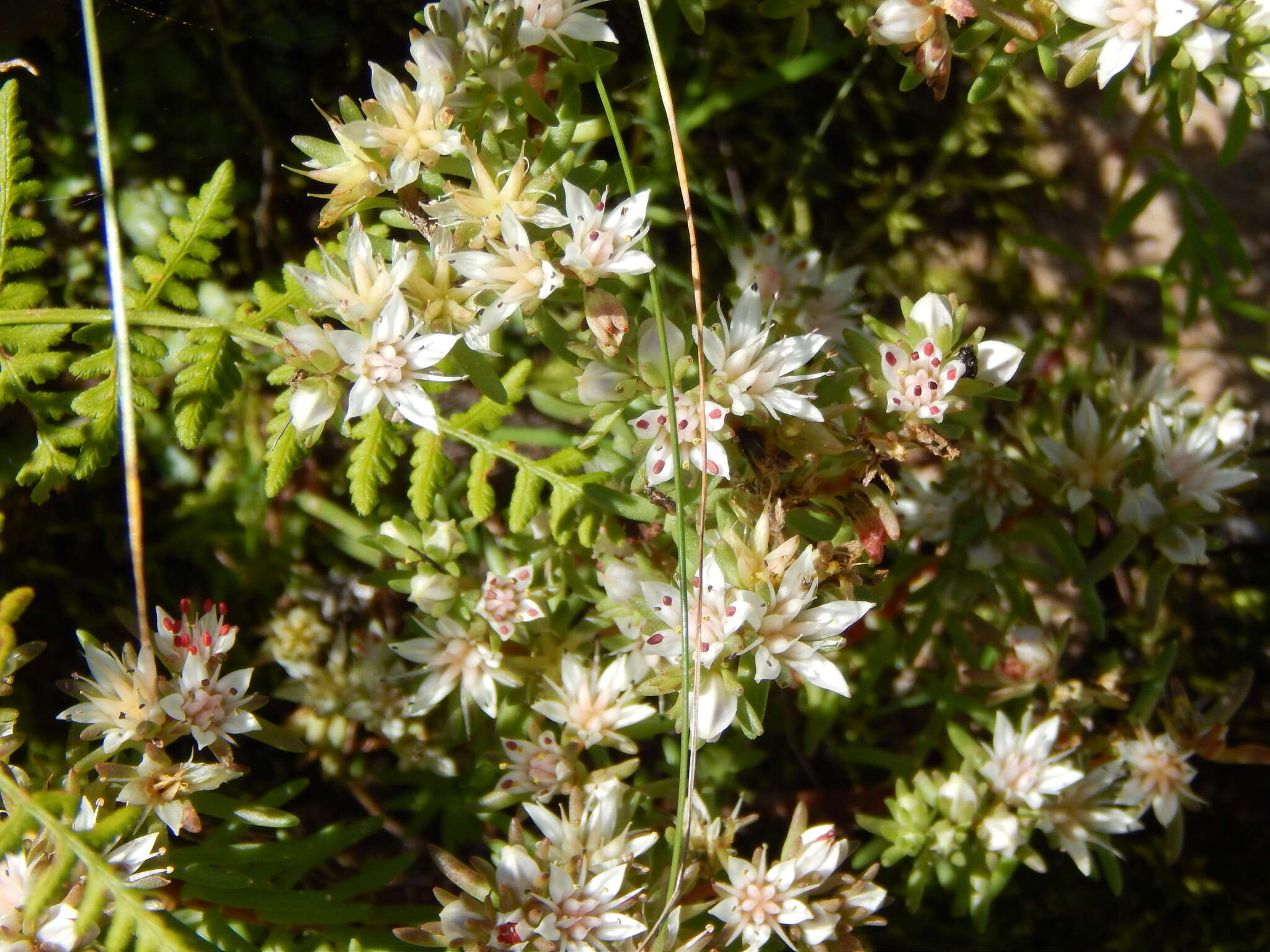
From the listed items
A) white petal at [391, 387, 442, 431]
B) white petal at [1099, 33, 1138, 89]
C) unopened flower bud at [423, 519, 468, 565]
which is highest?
white petal at [1099, 33, 1138, 89]

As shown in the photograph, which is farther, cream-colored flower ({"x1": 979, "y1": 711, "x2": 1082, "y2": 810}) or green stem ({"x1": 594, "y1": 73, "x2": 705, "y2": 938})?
cream-colored flower ({"x1": 979, "y1": 711, "x2": 1082, "y2": 810})

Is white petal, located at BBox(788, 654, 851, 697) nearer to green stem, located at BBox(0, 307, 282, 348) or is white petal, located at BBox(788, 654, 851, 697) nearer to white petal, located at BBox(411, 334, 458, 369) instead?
→ white petal, located at BBox(411, 334, 458, 369)

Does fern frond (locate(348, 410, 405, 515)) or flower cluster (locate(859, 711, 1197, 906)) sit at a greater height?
fern frond (locate(348, 410, 405, 515))

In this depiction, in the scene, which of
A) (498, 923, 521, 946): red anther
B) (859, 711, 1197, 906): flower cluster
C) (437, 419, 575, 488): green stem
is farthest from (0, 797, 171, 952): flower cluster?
(859, 711, 1197, 906): flower cluster

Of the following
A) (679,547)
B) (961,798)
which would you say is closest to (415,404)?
(679,547)

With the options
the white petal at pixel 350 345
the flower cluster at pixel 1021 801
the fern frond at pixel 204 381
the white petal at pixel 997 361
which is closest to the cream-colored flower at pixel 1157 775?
the flower cluster at pixel 1021 801

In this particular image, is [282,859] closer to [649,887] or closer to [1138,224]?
[649,887]

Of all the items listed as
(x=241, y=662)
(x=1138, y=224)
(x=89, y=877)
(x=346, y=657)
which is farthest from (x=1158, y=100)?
(x=89, y=877)
